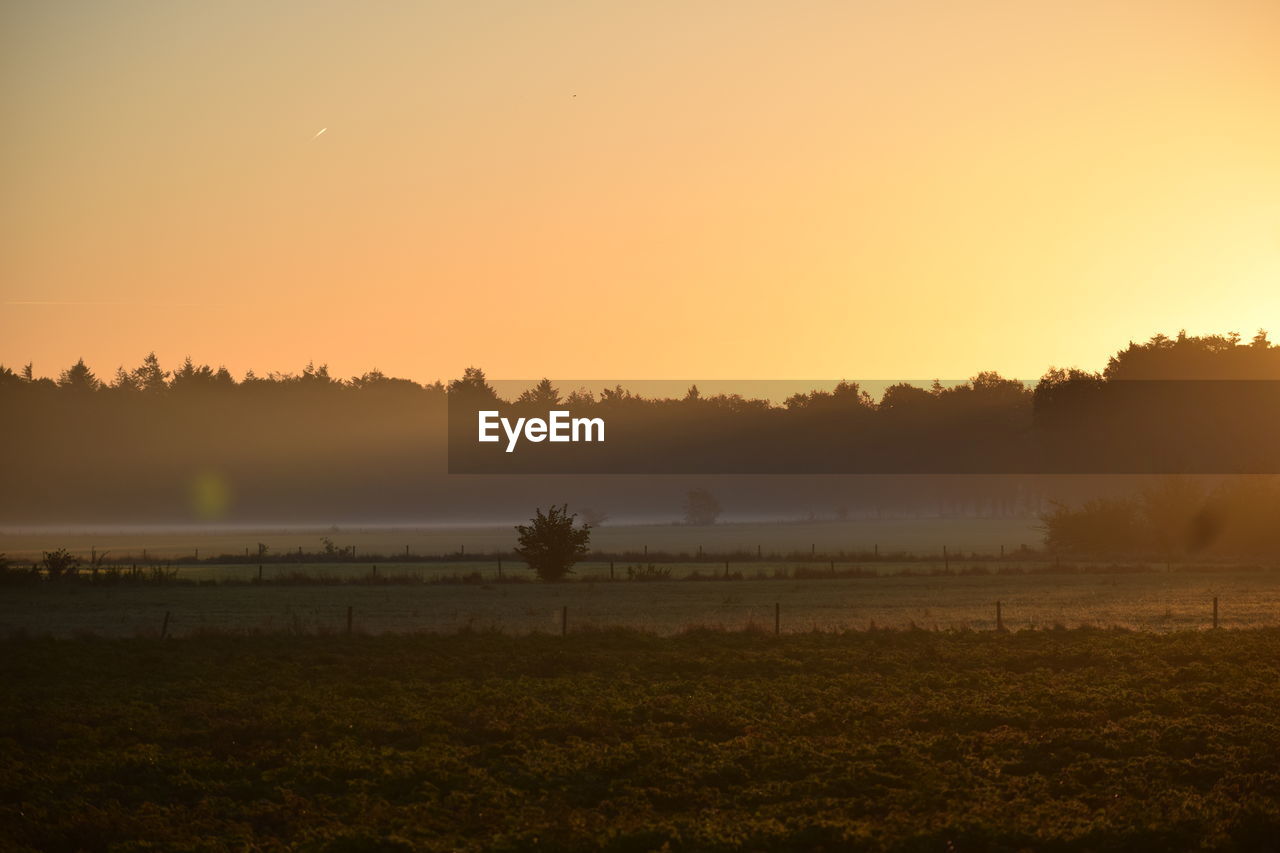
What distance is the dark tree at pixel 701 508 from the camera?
585ft

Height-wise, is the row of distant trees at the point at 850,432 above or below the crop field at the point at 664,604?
above

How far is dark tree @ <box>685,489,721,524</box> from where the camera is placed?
17838cm

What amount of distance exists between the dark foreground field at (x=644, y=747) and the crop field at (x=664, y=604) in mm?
7032

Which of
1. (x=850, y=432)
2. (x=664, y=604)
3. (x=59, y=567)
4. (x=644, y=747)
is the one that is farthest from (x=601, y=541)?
(x=644, y=747)

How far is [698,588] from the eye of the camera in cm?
5734

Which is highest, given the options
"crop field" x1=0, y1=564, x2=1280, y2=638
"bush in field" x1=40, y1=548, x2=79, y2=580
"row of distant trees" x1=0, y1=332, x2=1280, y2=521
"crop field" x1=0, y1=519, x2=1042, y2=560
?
"row of distant trees" x1=0, y1=332, x2=1280, y2=521

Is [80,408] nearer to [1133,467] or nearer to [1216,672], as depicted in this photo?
[1133,467]

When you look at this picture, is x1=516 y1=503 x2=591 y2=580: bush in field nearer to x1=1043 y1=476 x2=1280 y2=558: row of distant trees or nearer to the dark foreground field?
the dark foreground field

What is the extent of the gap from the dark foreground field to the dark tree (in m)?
145

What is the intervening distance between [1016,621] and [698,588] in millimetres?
19159
